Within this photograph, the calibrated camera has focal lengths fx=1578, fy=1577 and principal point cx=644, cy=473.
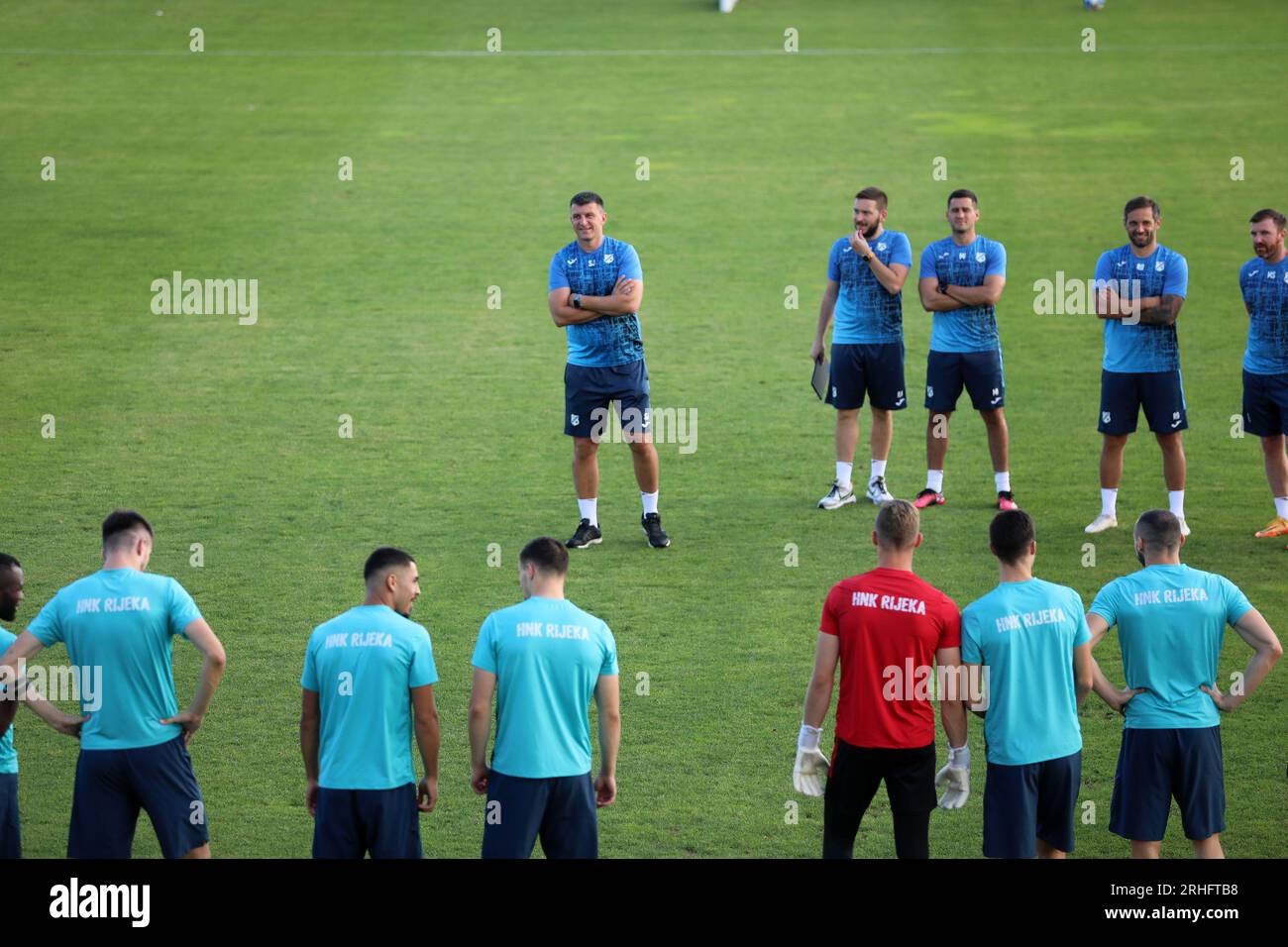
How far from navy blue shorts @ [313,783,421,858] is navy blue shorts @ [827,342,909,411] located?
7.17 metres

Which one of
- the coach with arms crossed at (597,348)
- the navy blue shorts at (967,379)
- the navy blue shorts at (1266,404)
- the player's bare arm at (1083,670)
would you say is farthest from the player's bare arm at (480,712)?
the navy blue shorts at (1266,404)

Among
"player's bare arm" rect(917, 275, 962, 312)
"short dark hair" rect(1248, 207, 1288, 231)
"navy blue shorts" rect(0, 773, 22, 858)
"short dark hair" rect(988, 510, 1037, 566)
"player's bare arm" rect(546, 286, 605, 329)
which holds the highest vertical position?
"short dark hair" rect(1248, 207, 1288, 231)

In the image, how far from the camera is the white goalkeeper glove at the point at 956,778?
6793 mm

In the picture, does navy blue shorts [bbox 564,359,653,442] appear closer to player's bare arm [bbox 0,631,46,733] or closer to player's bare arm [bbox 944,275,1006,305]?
player's bare arm [bbox 944,275,1006,305]

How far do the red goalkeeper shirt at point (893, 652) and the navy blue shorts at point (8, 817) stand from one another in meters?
3.51

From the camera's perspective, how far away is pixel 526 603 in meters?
6.52

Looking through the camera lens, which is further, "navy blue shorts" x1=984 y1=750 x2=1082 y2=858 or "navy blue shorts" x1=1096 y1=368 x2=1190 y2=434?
"navy blue shorts" x1=1096 y1=368 x2=1190 y2=434

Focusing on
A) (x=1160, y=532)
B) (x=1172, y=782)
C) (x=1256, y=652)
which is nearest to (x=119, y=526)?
(x=1160, y=532)

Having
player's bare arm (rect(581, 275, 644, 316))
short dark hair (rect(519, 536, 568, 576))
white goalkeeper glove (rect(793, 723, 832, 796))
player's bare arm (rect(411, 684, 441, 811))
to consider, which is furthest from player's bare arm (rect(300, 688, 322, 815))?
player's bare arm (rect(581, 275, 644, 316))

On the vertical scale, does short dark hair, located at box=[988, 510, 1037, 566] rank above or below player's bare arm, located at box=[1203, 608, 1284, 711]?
above

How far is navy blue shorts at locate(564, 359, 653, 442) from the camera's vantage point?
38.0 feet
